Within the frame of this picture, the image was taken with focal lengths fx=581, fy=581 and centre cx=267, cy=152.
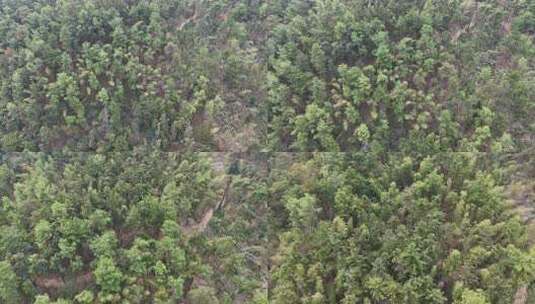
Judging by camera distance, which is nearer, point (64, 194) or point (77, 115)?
point (64, 194)

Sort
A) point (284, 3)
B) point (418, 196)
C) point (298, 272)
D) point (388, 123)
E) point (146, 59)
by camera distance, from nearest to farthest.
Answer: point (298, 272)
point (418, 196)
point (388, 123)
point (146, 59)
point (284, 3)

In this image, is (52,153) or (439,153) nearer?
(439,153)

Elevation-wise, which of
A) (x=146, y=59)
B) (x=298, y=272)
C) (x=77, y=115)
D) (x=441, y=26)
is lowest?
(x=298, y=272)

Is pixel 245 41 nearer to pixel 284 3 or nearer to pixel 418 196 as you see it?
pixel 284 3

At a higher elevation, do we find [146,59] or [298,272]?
[146,59]

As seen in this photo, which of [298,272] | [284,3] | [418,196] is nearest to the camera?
[298,272]

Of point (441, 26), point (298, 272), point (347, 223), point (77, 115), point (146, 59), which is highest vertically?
point (441, 26)

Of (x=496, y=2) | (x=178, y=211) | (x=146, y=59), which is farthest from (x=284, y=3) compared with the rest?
(x=178, y=211)

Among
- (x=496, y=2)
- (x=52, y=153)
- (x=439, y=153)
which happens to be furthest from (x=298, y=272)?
(x=496, y=2)

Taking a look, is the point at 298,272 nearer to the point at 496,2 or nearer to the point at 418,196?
the point at 418,196
